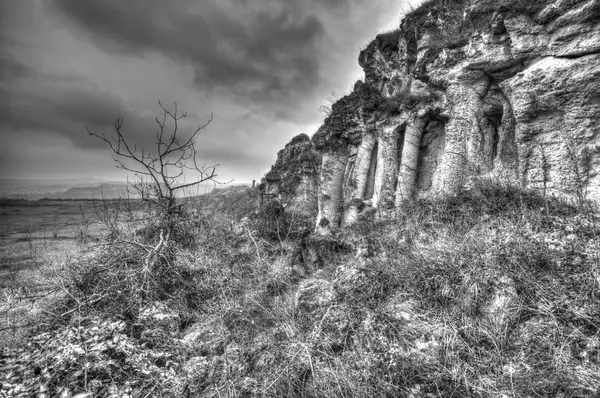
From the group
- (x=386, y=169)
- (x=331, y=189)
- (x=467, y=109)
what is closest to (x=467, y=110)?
(x=467, y=109)

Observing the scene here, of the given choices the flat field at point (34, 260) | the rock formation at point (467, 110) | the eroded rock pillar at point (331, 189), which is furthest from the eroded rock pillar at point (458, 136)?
the flat field at point (34, 260)

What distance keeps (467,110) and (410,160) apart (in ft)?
5.64

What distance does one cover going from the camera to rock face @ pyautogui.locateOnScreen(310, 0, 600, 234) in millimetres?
4156

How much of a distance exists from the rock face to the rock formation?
20 mm

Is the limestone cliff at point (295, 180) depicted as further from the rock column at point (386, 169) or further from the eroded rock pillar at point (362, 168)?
the rock column at point (386, 169)

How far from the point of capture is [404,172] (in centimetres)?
688

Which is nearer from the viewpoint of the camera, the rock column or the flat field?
the flat field

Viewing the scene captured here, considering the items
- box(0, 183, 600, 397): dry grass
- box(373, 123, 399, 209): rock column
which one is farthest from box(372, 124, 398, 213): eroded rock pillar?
Result: box(0, 183, 600, 397): dry grass

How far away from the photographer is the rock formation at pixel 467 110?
4.16 meters

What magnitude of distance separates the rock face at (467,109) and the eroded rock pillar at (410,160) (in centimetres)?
3

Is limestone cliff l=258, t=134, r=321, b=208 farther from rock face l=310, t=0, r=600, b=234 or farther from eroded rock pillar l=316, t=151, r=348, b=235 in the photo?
rock face l=310, t=0, r=600, b=234

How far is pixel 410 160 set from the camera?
689cm

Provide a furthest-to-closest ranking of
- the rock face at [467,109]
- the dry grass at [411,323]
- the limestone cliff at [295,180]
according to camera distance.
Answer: the limestone cliff at [295,180] < the rock face at [467,109] < the dry grass at [411,323]

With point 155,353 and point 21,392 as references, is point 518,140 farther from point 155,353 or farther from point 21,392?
point 21,392
